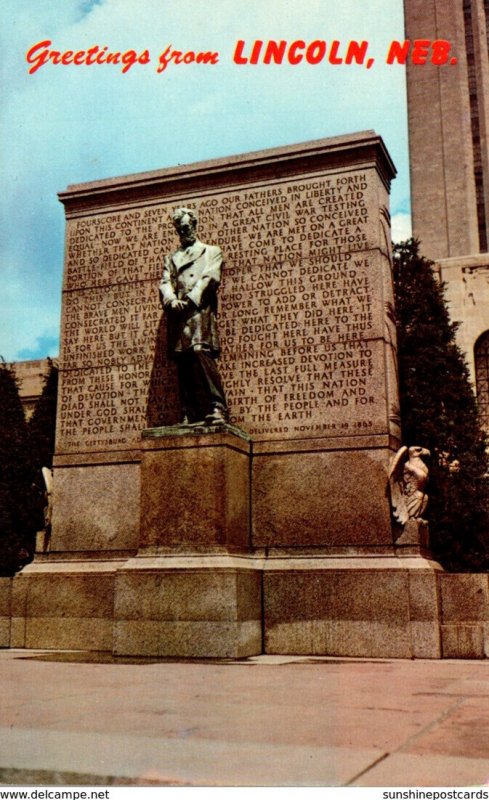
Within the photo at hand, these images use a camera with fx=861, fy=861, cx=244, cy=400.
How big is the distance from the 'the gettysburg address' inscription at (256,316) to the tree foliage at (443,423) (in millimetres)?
13200

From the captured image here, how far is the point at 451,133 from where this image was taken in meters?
60.8

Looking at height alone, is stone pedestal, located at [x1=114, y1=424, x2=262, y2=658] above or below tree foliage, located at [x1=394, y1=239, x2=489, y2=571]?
below

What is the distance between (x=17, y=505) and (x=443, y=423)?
47.0 feet

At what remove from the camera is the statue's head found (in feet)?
43.5

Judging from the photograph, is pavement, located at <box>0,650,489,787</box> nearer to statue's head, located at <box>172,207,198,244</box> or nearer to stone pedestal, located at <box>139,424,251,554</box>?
stone pedestal, located at <box>139,424,251,554</box>

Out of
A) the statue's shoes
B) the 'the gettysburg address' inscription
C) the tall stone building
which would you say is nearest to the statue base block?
the statue's shoes

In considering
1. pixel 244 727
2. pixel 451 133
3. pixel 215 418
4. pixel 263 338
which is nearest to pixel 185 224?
pixel 263 338

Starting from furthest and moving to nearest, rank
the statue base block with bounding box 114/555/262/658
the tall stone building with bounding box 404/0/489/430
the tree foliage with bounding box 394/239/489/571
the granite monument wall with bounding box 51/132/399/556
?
the tall stone building with bounding box 404/0/489/430
the tree foliage with bounding box 394/239/489/571
the granite monument wall with bounding box 51/132/399/556
the statue base block with bounding box 114/555/262/658

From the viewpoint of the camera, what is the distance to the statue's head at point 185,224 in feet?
43.5

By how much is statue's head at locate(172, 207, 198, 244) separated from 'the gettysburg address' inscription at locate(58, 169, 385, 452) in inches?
32.2

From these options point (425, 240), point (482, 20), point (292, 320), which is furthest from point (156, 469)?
point (482, 20)

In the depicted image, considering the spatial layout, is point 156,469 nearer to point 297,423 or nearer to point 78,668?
point 297,423

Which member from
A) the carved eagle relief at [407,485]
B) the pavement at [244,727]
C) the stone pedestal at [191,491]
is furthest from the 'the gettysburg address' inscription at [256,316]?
the pavement at [244,727]

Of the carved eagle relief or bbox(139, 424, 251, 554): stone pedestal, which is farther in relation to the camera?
the carved eagle relief
